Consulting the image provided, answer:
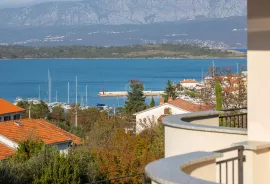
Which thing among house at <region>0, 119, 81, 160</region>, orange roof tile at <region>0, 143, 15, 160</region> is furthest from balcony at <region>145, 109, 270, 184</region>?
house at <region>0, 119, 81, 160</region>

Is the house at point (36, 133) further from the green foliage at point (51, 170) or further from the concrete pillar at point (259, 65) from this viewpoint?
the concrete pillar at point (259, 65)

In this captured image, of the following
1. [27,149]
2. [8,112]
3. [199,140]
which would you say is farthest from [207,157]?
[8,112]

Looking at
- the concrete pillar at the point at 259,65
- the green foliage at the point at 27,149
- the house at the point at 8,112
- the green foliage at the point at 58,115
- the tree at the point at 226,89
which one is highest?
the concrete pillar at the point at 259,65

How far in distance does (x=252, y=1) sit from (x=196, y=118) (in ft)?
7.42

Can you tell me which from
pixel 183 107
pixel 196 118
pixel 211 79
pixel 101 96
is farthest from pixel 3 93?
pixel 196 118

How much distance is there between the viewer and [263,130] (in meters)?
5.16

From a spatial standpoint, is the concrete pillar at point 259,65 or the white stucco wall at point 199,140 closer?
the concrete pillar at point 259,65

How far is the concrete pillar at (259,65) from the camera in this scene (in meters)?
5.01

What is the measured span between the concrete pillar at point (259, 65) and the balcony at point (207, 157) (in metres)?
0.21

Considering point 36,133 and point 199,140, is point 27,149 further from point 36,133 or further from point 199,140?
point 199,140

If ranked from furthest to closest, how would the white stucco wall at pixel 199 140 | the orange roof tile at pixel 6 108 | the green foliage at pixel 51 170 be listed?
the orange roof tile at pixel 6 108 < the green foliage at pixel 51 170 < the white stucco wall at pixel 199 140

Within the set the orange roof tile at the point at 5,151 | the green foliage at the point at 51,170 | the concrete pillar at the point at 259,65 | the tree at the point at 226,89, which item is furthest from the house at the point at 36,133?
the concrete pillar at the point at 259,65

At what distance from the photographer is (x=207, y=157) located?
13.0ft

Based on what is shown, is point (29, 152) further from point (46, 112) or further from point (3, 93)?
point (3, 93)
